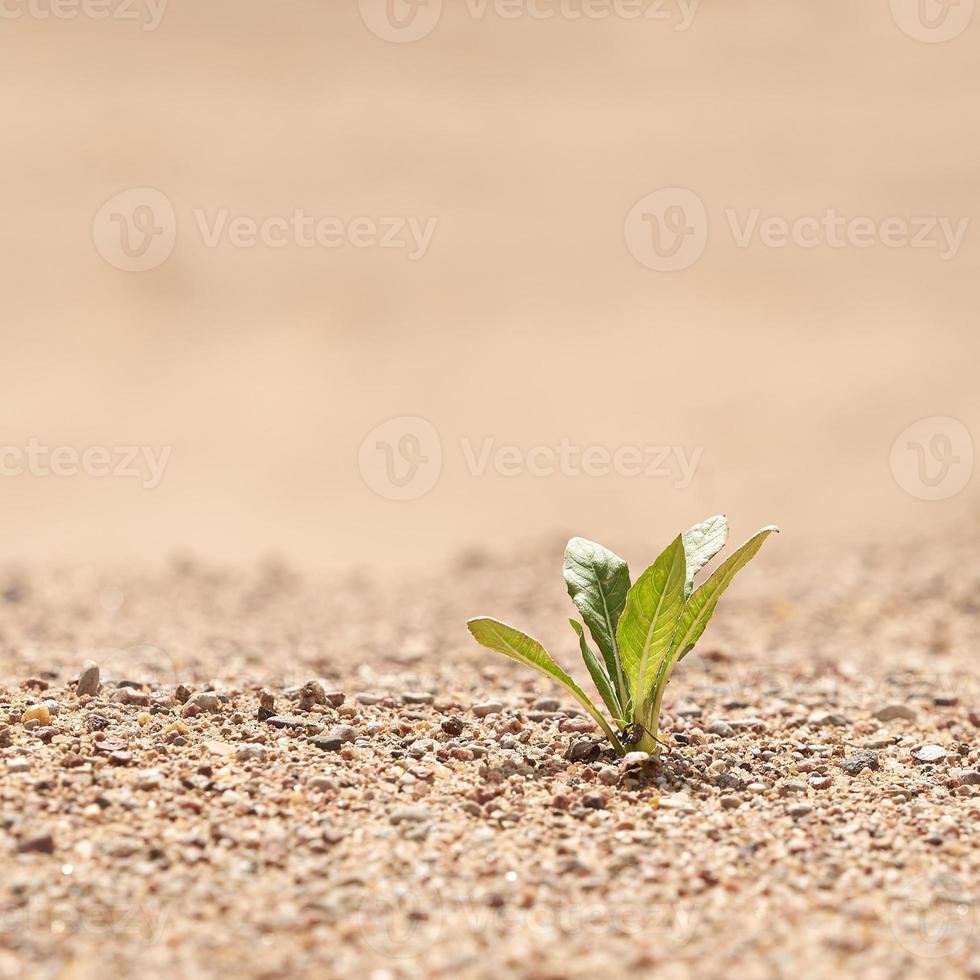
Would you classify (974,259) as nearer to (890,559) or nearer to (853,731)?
(890,559)

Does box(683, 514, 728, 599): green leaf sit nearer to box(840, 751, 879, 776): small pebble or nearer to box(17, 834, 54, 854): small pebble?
box(840, 751, 879, 776): small pebble

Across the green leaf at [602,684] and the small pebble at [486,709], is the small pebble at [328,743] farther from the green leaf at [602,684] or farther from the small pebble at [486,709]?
the green leaf at [602,684]

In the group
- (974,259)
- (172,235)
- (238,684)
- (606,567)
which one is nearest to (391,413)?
(172,235)

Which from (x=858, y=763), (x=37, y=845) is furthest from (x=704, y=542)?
(x=37, y=845)

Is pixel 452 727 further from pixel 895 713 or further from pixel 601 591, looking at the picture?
pixel 895 713

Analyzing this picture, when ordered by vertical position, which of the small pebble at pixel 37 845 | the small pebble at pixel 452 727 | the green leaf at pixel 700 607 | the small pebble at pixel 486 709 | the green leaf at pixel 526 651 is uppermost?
the green leaf at pixel 700 607

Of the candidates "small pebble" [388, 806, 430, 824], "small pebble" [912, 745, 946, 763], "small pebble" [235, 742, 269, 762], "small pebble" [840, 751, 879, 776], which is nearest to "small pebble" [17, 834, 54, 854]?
"small pebble" [235, 742, 269, 762]

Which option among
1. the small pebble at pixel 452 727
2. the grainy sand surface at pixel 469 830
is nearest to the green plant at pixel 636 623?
the grainy sand surface at pixel 469 830
